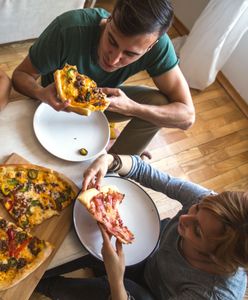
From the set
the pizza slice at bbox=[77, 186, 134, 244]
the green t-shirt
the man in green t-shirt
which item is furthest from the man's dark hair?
the pizza slice at bbox=[77, 186, 134, 244]

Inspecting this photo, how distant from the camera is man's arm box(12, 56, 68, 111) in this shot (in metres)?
1.31

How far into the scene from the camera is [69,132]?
143cm

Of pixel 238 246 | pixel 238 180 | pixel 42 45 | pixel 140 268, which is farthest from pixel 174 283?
pixel 238 180

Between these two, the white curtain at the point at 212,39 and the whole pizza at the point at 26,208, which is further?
the white curtain at the point at 212,39

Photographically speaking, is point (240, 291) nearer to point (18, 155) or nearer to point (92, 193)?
point (92, 193)

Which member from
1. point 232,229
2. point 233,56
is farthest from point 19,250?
point 233,56

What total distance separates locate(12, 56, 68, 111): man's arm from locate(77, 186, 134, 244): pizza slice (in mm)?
339

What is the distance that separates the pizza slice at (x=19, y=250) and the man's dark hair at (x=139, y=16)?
766mm

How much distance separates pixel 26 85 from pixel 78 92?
0.21 m

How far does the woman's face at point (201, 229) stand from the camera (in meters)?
1.08

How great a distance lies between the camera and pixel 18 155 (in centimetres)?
126

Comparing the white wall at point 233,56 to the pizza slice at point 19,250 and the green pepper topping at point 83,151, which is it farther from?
the pizza slice at point 19,250

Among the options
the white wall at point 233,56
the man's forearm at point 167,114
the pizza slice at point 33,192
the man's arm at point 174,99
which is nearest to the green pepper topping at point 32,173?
the pizza slice at point 33,192

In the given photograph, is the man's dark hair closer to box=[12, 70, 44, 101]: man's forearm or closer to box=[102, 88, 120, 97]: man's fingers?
box=[102, 88, 120, 97]: man's fingers
